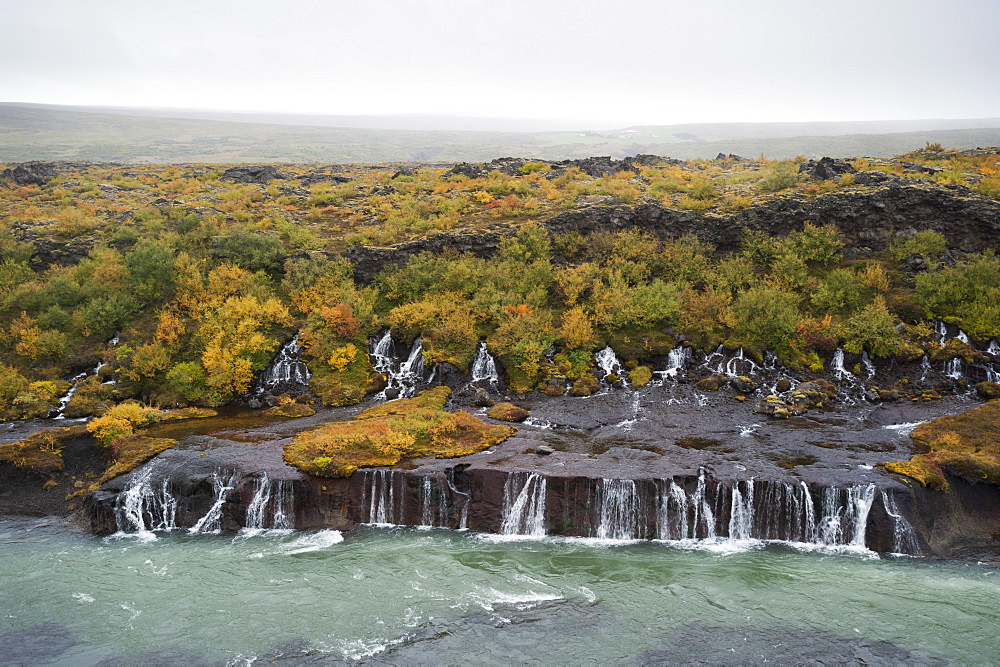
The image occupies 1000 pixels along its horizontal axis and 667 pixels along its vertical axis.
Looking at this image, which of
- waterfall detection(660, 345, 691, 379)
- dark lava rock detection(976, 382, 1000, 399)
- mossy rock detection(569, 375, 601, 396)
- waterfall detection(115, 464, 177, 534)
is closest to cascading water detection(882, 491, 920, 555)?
dark lava rock detection(976, 382, 1000, 399)

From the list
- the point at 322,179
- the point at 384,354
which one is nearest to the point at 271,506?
the point at 384,354

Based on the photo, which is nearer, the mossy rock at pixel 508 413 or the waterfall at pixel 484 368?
the mossy rock at pixel 508 413

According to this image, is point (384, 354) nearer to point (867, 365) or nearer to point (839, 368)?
point (839, 368)

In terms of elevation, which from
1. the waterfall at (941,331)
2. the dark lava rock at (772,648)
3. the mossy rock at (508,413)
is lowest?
the dark lava rock at (772,648)

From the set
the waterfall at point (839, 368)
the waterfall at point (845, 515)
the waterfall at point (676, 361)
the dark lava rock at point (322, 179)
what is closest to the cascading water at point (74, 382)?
the waterfall at point (676, 361)

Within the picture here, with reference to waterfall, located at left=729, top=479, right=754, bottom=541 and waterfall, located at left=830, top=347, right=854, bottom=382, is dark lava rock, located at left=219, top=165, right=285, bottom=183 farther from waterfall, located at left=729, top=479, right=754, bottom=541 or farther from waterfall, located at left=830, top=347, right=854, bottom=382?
waterfall, located at left=729, top=479, right=754, bottom=541

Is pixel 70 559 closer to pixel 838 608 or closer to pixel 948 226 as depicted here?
pixel 838 608

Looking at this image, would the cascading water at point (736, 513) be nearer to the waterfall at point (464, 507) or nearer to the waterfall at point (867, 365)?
the waterfall at point (464, 507)
